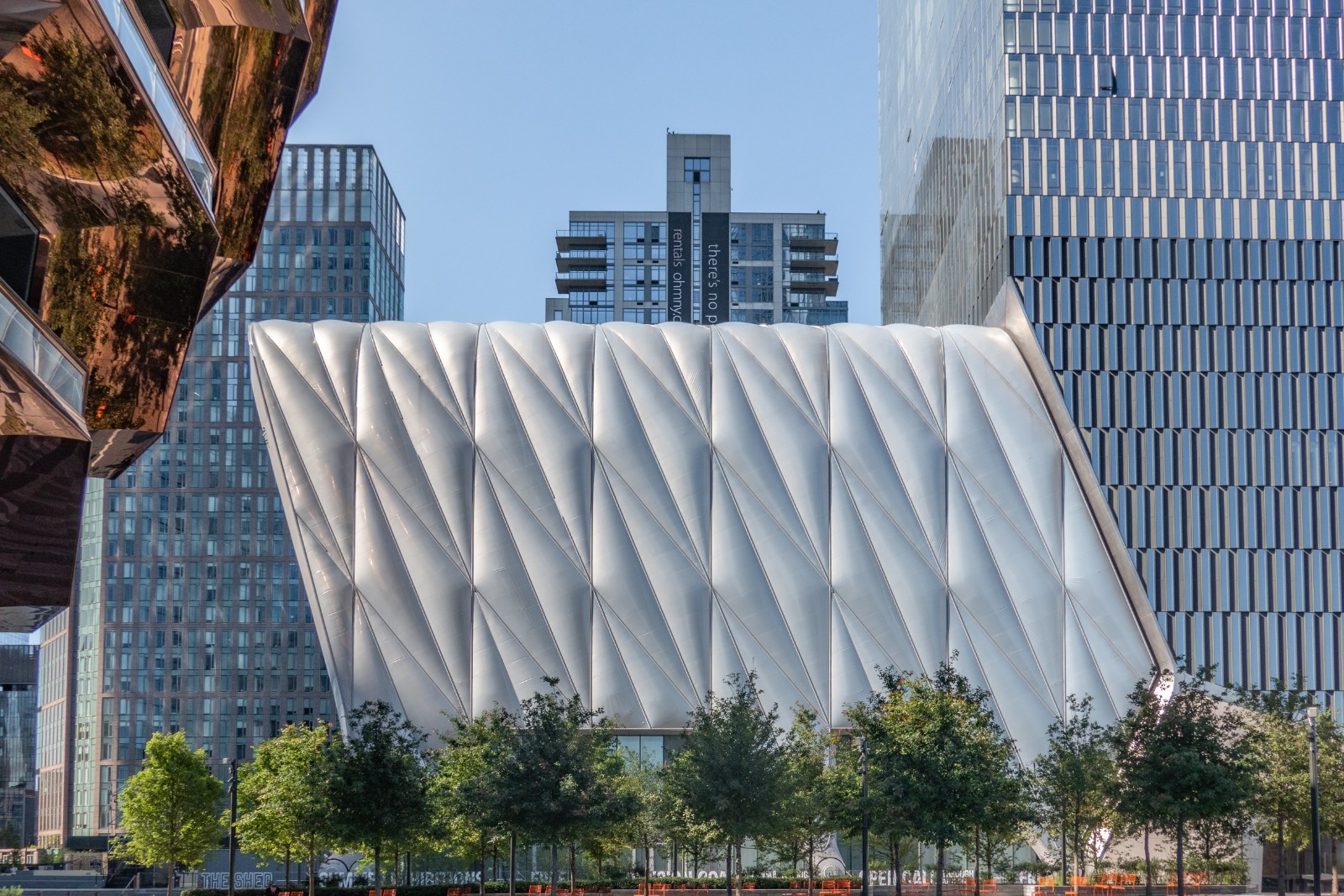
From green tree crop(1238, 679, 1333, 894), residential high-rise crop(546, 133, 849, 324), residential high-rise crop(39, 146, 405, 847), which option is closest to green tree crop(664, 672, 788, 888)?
green tree crop(1238, 679, 1333, 894)

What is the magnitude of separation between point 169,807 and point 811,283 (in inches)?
4329

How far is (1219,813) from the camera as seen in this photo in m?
40.7

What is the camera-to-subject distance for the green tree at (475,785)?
4091cm

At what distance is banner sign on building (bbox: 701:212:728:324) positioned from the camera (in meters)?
151

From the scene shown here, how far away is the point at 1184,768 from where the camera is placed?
133ft

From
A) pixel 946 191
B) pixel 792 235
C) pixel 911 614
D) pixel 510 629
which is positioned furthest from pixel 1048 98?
pixel 792 235

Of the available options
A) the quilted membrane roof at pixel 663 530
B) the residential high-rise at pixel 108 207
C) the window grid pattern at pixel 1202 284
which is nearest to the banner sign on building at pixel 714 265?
the window grid pattern at pixel 1202 284

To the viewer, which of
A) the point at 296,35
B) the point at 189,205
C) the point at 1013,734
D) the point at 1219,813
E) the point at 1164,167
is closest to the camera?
the point at 189,205

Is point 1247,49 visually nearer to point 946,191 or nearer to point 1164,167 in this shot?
point 1164,167

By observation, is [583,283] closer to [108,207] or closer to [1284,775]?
[1284,775]

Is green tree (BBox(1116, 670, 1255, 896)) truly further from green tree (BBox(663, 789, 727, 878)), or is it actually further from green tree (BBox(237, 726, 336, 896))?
green tree (BBox(237, 726, 336, 896))

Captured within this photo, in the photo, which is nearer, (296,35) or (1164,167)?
(296,35)

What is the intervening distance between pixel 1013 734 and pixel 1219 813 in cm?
2003

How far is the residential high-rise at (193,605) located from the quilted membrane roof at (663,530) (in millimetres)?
64822
